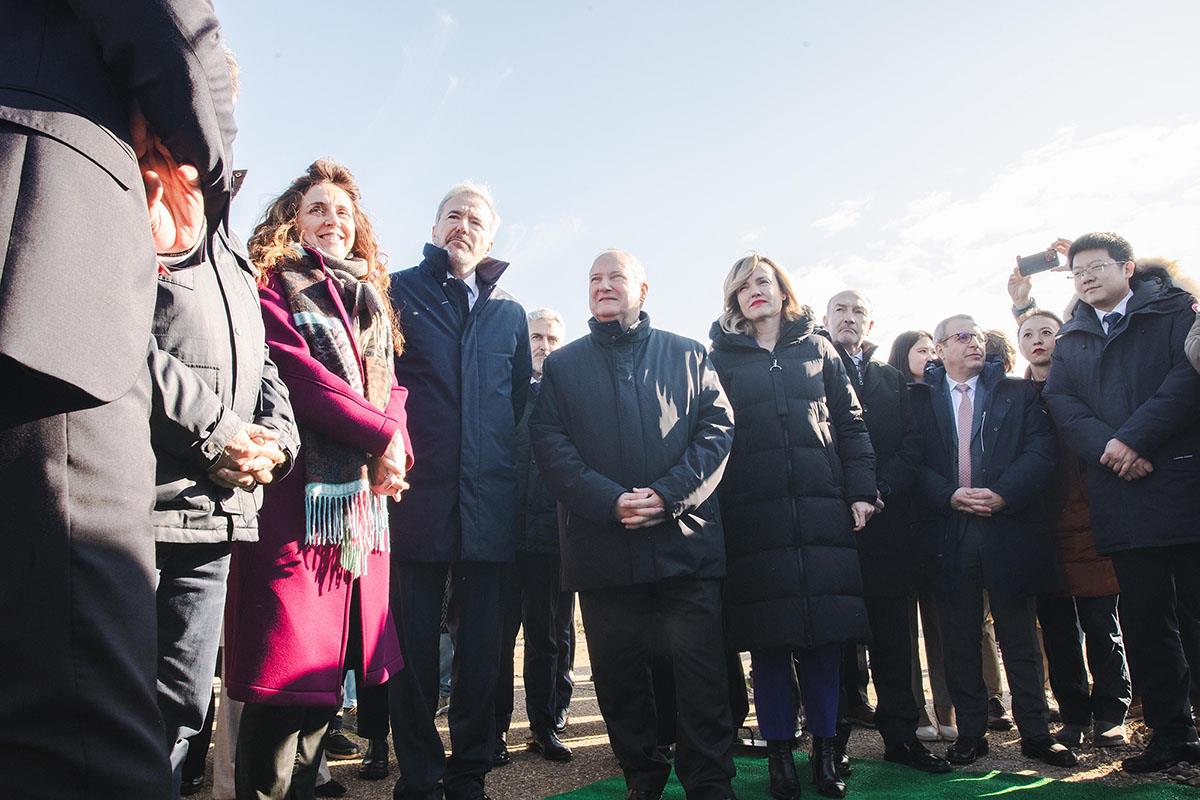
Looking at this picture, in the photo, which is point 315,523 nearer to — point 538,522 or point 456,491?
point 456,491

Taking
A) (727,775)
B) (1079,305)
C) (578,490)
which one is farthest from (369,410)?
(1079,305)

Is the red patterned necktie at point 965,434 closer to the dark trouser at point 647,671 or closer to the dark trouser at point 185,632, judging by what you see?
the dark trouser at point 647,671

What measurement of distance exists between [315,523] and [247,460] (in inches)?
23.9

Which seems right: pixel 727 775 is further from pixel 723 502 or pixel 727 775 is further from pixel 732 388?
pixel 732 388

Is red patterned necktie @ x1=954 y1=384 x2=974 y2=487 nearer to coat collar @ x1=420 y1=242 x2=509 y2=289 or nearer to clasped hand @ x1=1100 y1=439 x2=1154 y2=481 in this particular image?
clasped hand @ x1=1100 y1=439 x2=1154 y2=481

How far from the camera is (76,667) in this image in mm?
1151

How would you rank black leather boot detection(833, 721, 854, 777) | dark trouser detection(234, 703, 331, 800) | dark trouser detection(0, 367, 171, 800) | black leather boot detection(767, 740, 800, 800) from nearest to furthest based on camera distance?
dark trouser detection(0, 367, 171, 800) → dark trouser detection(234, 703, 331, 800) → black leather boot detection(767, 740, 800, 800) → black leather boot detection(833, 721, 854, 777)

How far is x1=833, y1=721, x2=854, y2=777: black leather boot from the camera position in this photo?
3732 millimetres

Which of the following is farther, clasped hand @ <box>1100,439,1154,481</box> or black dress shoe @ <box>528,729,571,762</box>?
black dress shoe @ <box>528,729,571,762</box>

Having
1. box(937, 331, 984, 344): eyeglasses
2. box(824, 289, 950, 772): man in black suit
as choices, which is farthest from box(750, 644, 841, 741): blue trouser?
box(937, 331, 984, 344): eyeglasses

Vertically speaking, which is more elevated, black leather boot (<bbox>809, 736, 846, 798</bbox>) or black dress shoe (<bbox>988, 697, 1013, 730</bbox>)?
black leather boot (<bbox>809, 736, 846, 798</bbox>)

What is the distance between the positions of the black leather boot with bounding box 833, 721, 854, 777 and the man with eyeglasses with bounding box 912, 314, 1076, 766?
68 cm

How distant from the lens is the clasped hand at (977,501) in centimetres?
441

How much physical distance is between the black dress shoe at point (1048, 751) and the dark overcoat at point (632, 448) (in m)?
2.04
